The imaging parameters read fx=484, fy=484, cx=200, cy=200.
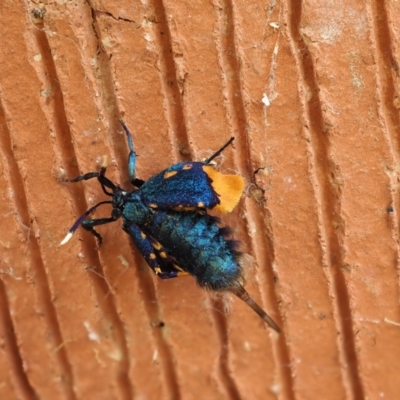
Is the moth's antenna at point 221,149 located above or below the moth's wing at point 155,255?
above

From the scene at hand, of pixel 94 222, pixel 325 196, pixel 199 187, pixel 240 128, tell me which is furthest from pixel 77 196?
pixel 325 196


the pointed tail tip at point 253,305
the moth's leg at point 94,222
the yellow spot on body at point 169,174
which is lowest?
the pointed tail tip at point 253,305

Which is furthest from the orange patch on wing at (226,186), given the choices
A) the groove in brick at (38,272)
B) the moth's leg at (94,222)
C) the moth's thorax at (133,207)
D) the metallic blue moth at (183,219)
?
the groove in brick at (38,272)

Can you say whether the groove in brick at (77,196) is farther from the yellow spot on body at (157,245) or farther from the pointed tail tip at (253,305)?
the pointed tail tip at (253,305)

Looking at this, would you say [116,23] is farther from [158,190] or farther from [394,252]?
[394,252]

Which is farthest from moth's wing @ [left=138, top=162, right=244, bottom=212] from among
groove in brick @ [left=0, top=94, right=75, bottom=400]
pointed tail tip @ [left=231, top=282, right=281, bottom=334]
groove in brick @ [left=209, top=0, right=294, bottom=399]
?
groove in brick @ [left=0, top=94, right=75, bottom=400]

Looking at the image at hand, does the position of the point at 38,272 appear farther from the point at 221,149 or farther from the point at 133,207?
the point at 221,149

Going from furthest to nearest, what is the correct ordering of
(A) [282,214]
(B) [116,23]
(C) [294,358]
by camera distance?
(C) [294,358], (A) [282,214], (B) [116,23]

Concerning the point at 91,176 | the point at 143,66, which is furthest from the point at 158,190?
the point at 143,66
